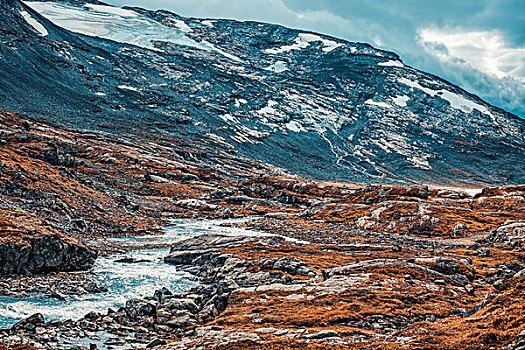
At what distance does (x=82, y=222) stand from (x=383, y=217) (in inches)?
2899

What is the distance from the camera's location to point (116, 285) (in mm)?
41812

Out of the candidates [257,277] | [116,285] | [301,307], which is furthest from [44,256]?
[301,307]

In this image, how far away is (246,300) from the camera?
36562mm

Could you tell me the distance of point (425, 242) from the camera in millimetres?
75500

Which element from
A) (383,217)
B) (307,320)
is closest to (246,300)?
(307,320)

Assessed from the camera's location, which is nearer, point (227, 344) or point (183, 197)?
point (227, 344)

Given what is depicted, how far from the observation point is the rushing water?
104 ft

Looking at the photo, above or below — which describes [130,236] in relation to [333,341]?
below

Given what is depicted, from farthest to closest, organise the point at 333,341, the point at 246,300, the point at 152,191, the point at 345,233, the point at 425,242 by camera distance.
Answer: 1. the point at 152,191
2. the point at 345,233
3. the point at 425,242
4. the point at 246,300
5. the point at 333,341

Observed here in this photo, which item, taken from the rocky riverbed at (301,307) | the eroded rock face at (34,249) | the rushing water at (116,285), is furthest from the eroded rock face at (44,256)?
the rocky riverbed at (301,307)

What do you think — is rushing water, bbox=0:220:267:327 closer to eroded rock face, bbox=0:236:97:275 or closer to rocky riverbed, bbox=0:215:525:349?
rocky riverbed, bbox=0:215:525:349

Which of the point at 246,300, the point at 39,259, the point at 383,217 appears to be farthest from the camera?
the point at 383,217

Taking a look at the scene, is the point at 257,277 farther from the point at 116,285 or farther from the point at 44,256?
the point at 44,256

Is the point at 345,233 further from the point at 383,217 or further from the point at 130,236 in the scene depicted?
the point at 130,236
